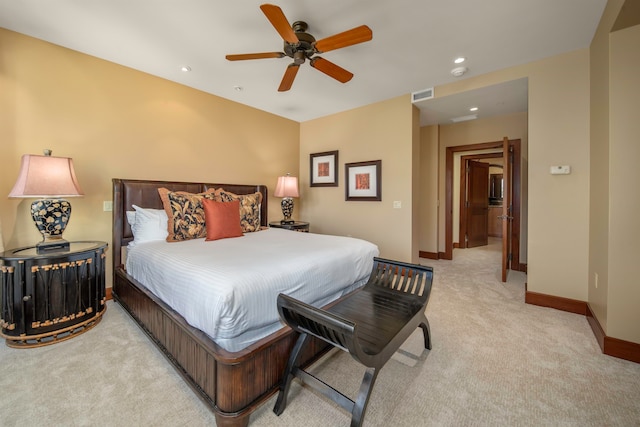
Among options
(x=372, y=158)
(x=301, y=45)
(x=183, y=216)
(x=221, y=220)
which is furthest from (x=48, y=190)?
(x=372, y=158)

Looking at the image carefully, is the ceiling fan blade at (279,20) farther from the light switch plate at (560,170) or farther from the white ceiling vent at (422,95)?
the light switch plate at (560,170)

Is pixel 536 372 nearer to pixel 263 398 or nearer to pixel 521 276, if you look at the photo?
pixel 263 398

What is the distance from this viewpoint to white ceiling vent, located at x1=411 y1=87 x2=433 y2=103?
12.0 ft

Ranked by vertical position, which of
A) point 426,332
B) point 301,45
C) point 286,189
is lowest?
point 426,332

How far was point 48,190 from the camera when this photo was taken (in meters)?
2.18

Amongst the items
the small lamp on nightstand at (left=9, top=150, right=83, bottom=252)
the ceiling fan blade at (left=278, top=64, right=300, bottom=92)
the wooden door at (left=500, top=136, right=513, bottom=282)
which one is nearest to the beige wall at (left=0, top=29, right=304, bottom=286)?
the small lamp on nightstand at (left=9, top=150, right=83, bottom=252)

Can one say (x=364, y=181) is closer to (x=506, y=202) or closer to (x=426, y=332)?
(x=506, y=202)

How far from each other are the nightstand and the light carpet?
12 cm

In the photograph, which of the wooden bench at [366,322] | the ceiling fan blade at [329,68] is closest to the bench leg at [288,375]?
the wooden bench at [366,322]

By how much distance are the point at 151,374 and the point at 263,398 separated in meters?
0.89

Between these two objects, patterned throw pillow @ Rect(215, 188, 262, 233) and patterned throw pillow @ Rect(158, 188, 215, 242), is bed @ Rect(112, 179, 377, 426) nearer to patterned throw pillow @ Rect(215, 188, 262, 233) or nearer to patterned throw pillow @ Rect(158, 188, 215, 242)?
patterned throw pillow @ Rect(158, 188, 215, 242)

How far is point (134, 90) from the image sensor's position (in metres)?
3.09

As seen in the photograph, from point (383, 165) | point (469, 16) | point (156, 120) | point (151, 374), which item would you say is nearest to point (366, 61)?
point (469, 16)

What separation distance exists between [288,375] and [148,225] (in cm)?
218
